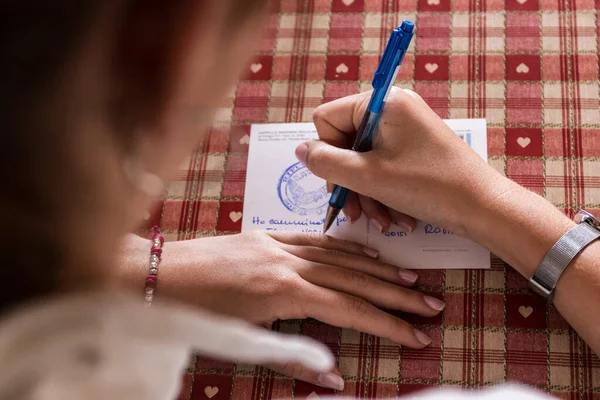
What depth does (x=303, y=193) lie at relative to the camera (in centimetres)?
99

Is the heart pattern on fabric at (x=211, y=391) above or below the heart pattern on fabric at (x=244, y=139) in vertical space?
below

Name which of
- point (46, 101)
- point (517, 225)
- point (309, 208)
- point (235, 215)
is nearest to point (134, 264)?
point (235, 215)

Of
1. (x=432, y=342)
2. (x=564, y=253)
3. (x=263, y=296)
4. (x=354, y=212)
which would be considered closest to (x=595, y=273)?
(x=564, y=253)

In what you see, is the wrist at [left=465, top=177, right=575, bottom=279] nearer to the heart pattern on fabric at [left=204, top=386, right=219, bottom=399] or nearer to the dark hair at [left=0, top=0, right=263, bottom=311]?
the heart pattern on fabric at [left=204, top=386, right=219, bottom=399]

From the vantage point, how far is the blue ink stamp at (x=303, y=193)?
0.98 meters

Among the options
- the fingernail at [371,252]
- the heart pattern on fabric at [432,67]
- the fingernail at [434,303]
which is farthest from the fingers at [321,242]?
the heart pattern on fabric at [432,67]

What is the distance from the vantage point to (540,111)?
988 millimetres

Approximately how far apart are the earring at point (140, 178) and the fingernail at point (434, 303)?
0.56m

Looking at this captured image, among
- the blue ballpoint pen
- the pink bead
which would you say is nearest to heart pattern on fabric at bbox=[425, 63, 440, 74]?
the blue ballpoint pen

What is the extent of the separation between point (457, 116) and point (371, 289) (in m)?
0.32

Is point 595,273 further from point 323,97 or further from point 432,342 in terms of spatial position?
point 323,97

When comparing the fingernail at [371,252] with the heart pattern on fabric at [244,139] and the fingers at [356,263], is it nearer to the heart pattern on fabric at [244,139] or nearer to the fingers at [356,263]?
the fingers at [356,263]

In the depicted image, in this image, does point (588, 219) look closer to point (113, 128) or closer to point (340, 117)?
point (340, 117)

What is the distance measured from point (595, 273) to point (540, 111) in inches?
11.5
